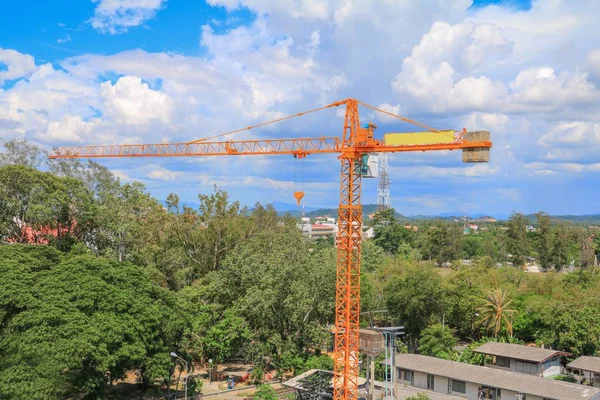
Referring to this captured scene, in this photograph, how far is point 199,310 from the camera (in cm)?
3925

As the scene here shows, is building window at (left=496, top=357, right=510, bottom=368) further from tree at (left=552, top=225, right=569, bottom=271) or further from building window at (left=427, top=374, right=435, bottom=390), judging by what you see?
tree at (left=552, top=225, right=569, bottom=271)

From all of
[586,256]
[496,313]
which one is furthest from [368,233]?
[496,313]

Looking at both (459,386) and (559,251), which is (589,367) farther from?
(559,251)

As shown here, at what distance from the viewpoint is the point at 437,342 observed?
41469mm

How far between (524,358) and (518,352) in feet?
3.41

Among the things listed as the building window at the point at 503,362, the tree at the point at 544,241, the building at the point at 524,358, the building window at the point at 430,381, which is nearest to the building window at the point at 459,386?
the building window at the point at 430,381

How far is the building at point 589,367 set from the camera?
34338 mm

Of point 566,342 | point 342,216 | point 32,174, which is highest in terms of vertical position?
point 32,174

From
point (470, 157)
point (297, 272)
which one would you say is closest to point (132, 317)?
point (297, 272)

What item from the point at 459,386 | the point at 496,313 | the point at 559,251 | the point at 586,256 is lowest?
the point at 459,386

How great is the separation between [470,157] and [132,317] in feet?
77.3

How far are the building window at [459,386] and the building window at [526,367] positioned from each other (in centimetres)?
665

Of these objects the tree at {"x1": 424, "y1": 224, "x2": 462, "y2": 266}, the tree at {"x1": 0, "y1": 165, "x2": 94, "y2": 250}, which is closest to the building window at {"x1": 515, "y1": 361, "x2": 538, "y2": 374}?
the tree at {"x1": 0, "y1": 165, "x2": 94, "y2": 250}

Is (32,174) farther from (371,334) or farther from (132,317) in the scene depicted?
(371,334)
